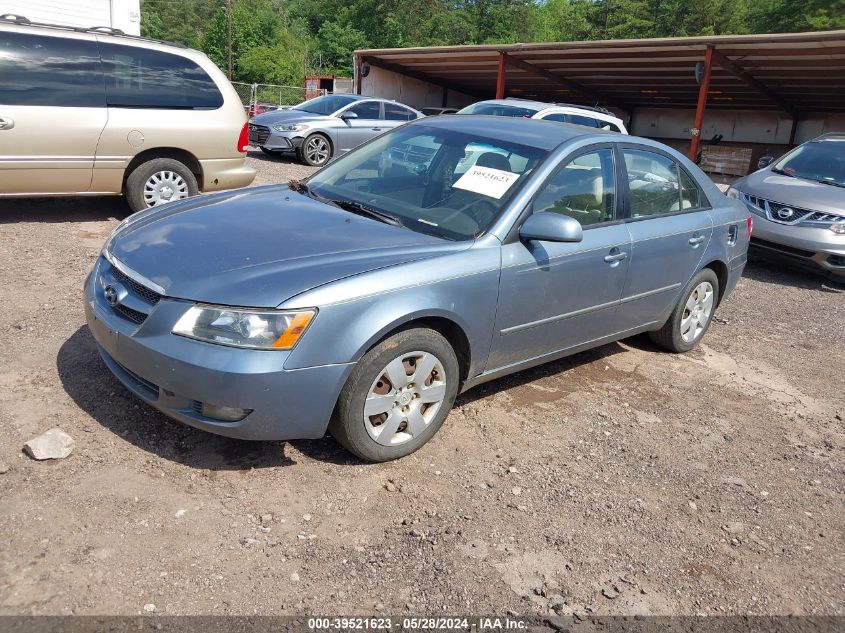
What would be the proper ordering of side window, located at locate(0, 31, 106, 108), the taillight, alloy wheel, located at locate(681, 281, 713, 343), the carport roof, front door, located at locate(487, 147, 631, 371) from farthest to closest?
1. the carport roof
2. the taillight
3. side window, located at locate(0, 31, 106, 108)
4. alloy wheel, located at locate(681, 281, 713, 343)
5. front door, located at locate(487, 147, 631, 371)

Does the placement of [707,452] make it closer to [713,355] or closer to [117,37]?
[713,355]

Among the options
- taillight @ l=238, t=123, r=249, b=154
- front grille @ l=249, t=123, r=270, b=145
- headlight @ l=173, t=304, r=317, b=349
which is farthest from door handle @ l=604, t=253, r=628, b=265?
front grille @ l=249, t=123, r=270, b=145

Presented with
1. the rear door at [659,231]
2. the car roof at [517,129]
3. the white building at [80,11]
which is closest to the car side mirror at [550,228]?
the car roof at [517,129]

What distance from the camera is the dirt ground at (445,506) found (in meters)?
2.65

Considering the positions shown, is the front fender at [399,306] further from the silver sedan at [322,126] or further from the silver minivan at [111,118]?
the silver sedan at [322,126]

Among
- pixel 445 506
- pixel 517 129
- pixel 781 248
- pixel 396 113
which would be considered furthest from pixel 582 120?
pixel 445 506

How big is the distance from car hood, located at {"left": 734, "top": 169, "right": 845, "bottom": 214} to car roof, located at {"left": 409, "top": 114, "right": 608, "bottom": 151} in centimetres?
466

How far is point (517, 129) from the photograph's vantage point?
4.49 meters

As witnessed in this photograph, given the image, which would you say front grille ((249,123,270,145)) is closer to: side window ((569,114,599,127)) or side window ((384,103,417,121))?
side window ((384,103,417,121))

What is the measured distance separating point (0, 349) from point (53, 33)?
3.96 metres

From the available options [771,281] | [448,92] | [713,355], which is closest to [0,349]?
[713,355]

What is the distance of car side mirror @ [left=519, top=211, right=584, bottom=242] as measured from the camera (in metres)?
3.67

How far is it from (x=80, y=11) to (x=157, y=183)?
32.9 ft

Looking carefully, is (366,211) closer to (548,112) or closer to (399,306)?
(399,306)
